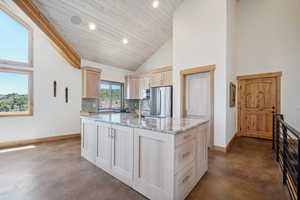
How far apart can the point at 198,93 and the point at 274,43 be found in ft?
9.19

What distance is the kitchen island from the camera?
4.94 feet

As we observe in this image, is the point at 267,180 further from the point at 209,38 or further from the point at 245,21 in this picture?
the point at 245,21

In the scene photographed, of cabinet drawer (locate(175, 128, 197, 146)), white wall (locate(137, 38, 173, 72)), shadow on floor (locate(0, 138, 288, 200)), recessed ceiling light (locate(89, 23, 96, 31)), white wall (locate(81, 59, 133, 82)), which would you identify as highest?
recessed ceiling light (locate(89, 23, 96, 31))

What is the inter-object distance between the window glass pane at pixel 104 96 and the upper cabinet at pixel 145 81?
0.84m

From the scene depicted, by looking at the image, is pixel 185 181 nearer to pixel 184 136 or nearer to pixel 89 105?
pixel 184 136

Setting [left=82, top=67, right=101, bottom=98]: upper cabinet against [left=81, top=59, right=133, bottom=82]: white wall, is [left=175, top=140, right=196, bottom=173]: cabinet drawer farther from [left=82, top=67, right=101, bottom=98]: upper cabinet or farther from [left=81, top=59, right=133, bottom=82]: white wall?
[left=81, top=59, right=133, bottom=82]: white wall

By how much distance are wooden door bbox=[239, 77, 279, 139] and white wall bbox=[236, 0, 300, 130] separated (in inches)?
11.4

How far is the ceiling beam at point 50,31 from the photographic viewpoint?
321 cm

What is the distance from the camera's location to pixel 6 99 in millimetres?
3746

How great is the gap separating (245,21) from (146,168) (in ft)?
18.0

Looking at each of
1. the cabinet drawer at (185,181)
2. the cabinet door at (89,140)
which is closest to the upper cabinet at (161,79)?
the cabinet door at (89,140)

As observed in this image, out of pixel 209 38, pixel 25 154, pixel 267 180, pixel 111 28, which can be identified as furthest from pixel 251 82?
pixel 25 154

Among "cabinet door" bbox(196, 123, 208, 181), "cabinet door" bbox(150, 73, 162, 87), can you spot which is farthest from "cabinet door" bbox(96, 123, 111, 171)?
"cabinet door" bbox(150, 73, 162, 87)

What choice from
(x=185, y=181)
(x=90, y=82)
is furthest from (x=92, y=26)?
(x=185, y=181)
